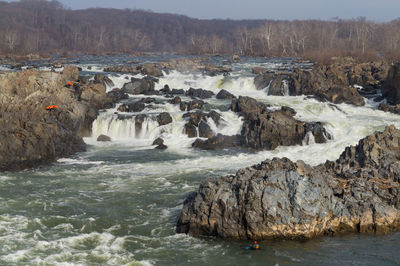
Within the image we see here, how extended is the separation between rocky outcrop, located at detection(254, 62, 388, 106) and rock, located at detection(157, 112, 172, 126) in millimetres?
13213

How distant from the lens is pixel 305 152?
930 inches

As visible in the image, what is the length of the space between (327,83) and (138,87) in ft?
51.8

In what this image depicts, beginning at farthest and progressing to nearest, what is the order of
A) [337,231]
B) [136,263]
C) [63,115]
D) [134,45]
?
[134,45], [63,115], [337,231], [136,263]

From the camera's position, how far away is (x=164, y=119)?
2900 cm

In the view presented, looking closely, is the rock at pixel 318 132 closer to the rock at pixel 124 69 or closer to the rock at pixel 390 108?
the rock at pixel 390 108

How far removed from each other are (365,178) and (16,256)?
33.2ft

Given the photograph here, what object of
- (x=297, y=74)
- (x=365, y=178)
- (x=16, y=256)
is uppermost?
(x=297, y=74)

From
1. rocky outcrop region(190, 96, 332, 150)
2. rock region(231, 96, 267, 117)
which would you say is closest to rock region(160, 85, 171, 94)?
rock region(231, 96, 267, 117)

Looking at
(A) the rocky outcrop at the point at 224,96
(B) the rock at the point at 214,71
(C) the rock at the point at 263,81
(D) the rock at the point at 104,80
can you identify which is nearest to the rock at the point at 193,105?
(A) the rocky outcrop at the point at 224,96

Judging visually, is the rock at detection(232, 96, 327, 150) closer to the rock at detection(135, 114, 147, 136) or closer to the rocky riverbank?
the rock at detection(135, 114, 147, 136)

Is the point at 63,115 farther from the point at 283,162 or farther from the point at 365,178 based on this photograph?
the point at 365,178

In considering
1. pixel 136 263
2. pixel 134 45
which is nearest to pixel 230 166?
pixel 136 263

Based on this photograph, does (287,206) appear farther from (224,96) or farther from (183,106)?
(224,96)

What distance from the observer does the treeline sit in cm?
8625
